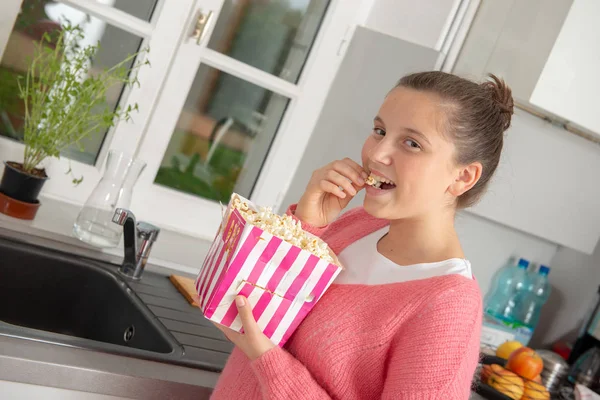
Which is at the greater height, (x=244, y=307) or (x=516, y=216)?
(x=516, y=216)

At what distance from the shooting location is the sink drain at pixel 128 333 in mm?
1597

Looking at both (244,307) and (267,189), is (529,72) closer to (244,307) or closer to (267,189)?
(267,189)

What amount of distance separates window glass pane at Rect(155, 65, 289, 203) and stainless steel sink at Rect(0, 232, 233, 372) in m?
0.53

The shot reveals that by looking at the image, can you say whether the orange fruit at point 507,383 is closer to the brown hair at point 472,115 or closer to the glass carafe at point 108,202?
the brown hair at point 472,115

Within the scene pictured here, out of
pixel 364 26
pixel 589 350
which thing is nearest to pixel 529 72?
pixel 364 26

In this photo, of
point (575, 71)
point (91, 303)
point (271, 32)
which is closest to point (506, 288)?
point (575, 71)

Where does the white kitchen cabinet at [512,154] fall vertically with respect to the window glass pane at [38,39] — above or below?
above

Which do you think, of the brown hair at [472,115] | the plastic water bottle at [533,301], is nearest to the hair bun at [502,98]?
the brown hair at [472,115]

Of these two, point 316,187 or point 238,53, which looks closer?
point 316,187

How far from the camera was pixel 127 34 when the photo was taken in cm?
204

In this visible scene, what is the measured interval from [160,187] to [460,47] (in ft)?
3.06

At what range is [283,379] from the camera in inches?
44.0

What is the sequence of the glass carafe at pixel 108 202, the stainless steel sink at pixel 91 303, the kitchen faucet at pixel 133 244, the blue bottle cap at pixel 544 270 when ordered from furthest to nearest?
the blue bottle cap at pixel 544 270 → the glass carafe at pixel 108 202 → the kitchen faucet at pixel 133 244 → the stainless steel sink at pixel 91 303

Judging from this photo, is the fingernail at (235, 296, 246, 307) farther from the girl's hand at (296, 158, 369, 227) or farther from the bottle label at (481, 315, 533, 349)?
the bottle label at (481, 315, 533, 349)
